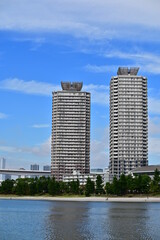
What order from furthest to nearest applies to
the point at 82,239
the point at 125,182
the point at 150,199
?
the point at 125,182, the point at 150,199, the point at 82,239

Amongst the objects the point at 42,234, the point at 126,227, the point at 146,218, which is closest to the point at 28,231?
the point at 42,234

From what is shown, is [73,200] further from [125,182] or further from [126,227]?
[126,227]

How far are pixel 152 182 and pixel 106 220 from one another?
310ft

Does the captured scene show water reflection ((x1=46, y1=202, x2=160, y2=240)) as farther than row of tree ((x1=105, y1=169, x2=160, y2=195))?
No

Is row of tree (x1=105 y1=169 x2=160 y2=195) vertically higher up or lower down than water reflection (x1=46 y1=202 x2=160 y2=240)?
higher up

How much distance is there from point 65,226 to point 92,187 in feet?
380

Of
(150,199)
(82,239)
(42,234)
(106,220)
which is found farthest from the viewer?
(150,199)

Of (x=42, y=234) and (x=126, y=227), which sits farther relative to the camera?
(x=126, y=227)

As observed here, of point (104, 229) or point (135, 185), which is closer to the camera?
point (104, 229)

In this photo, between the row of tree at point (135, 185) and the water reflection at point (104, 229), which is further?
the row of tree at point (135, 185)

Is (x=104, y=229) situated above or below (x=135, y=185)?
below

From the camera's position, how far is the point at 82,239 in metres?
65.5

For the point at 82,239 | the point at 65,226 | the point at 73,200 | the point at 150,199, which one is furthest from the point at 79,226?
the point at 73,200

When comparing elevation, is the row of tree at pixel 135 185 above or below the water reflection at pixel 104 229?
above
